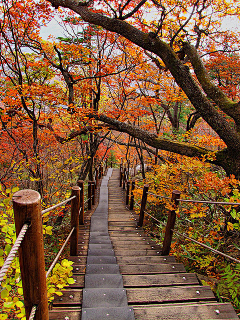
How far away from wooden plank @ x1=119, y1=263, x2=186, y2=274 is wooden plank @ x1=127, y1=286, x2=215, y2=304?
49cm

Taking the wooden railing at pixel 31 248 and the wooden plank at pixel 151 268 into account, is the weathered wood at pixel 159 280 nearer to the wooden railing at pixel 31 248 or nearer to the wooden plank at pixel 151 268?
the wooden plank at pixel 151 268

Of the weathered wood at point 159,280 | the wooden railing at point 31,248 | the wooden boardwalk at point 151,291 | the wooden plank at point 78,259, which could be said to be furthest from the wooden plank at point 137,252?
the wooden railing at point 31,248

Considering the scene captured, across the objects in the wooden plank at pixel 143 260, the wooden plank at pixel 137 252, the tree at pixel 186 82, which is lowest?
the wooden plank at pixel 137 252

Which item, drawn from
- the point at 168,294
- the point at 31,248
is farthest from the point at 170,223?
the point at 31,248

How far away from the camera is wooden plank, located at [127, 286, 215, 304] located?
2.28 m

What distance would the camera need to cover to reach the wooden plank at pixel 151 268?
295 cm

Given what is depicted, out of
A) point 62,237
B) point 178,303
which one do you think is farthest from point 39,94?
point 178,303

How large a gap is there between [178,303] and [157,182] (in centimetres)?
415

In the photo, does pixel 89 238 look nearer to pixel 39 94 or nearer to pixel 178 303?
pixel 178 303

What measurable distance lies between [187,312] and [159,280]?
26.7 inches

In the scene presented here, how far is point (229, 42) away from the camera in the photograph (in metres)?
8.96

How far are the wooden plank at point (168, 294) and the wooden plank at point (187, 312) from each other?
134 mm

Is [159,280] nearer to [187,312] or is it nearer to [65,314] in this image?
[187,312]

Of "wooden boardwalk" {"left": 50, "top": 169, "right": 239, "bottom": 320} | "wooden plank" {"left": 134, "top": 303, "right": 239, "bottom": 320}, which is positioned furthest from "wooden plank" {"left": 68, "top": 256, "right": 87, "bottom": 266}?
"wooden plank" {"left": 134, "top": 303, "right": 239, "bottom": 320}
